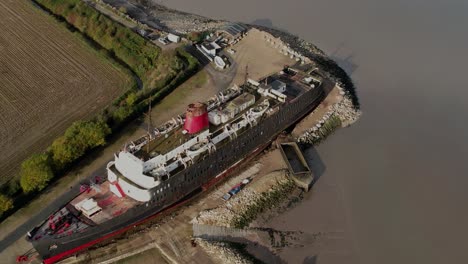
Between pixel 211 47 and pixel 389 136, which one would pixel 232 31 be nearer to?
pixel 211 47

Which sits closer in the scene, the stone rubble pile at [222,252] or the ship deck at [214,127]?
the stone rubble pile at [222,252]

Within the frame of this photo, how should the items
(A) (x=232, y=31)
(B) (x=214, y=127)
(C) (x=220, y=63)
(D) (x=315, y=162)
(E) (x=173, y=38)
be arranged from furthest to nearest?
1. (A) (x=232, y=31)
2. (E) (x=173, y=38)
3. (C) (x=220, y=63)
4. (D) (x=315, y=162)
5. (B) (x=214, y=127)

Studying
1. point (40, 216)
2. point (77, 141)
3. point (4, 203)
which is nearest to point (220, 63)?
point (77, 141)

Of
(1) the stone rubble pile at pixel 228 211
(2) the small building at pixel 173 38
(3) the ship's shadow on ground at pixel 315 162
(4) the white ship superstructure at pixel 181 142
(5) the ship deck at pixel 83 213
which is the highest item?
(2) the small building at pixel 173 38

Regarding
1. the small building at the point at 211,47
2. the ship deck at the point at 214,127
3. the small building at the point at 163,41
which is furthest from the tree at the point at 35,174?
the small building at the point at 211,47

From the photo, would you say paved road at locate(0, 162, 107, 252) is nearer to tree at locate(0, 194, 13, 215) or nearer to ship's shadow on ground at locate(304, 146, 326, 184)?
tree at locate(0, 194, 13, 215)

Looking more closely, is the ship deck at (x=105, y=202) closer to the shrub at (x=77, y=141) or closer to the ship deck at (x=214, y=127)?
the ship deck at (x=214, y=127)

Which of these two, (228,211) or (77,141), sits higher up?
(77,141)
